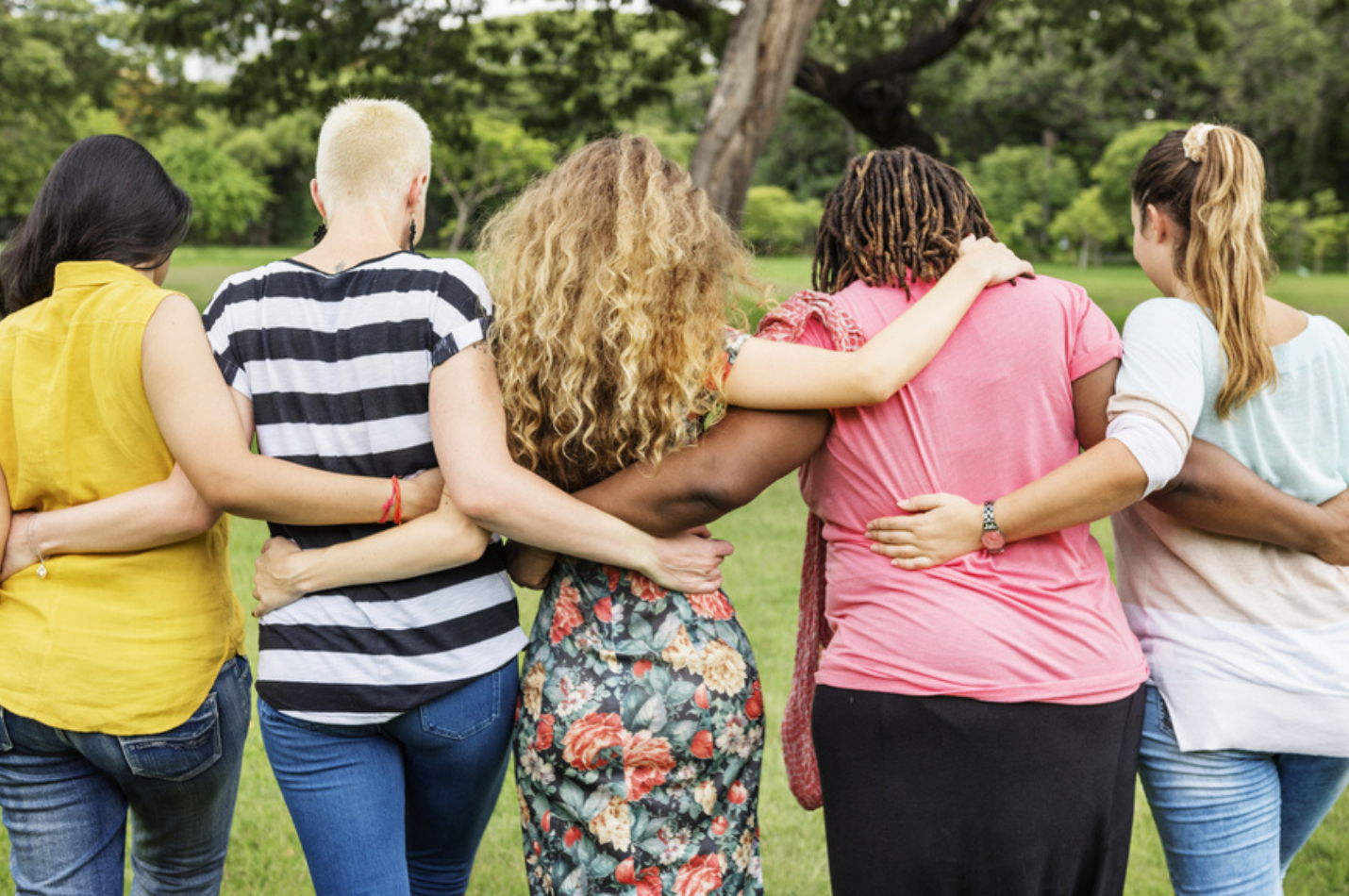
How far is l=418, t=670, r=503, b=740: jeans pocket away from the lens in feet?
6.92

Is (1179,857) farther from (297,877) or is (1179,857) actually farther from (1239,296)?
(297,877)

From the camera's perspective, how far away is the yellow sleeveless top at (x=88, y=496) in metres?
2.07

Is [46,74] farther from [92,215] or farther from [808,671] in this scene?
[808,671]

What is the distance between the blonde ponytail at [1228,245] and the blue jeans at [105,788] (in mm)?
1996

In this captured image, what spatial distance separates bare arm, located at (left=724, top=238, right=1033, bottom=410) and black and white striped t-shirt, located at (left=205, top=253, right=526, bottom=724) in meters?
0.50

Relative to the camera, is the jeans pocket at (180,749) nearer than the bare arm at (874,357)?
No

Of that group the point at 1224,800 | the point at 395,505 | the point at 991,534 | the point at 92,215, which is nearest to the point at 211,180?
the point at 92,215

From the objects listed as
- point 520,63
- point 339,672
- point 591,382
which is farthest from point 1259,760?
point 520,63

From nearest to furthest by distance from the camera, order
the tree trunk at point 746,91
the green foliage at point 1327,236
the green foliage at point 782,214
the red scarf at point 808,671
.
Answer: the red scarf at point 808,671 → the tree trunk at point 746,91 → the green foliage at point 1327,236 → the green foliage at point 782,214

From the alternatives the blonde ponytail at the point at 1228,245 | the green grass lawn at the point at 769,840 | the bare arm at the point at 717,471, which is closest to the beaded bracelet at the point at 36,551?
the green grass lawn at the point at 769,840

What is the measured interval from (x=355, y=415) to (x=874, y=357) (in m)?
0.93

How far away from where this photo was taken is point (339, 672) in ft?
6.72

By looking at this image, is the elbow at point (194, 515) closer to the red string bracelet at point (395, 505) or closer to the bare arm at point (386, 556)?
the bare arm at point (386, 556)

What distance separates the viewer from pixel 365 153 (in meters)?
2.11
